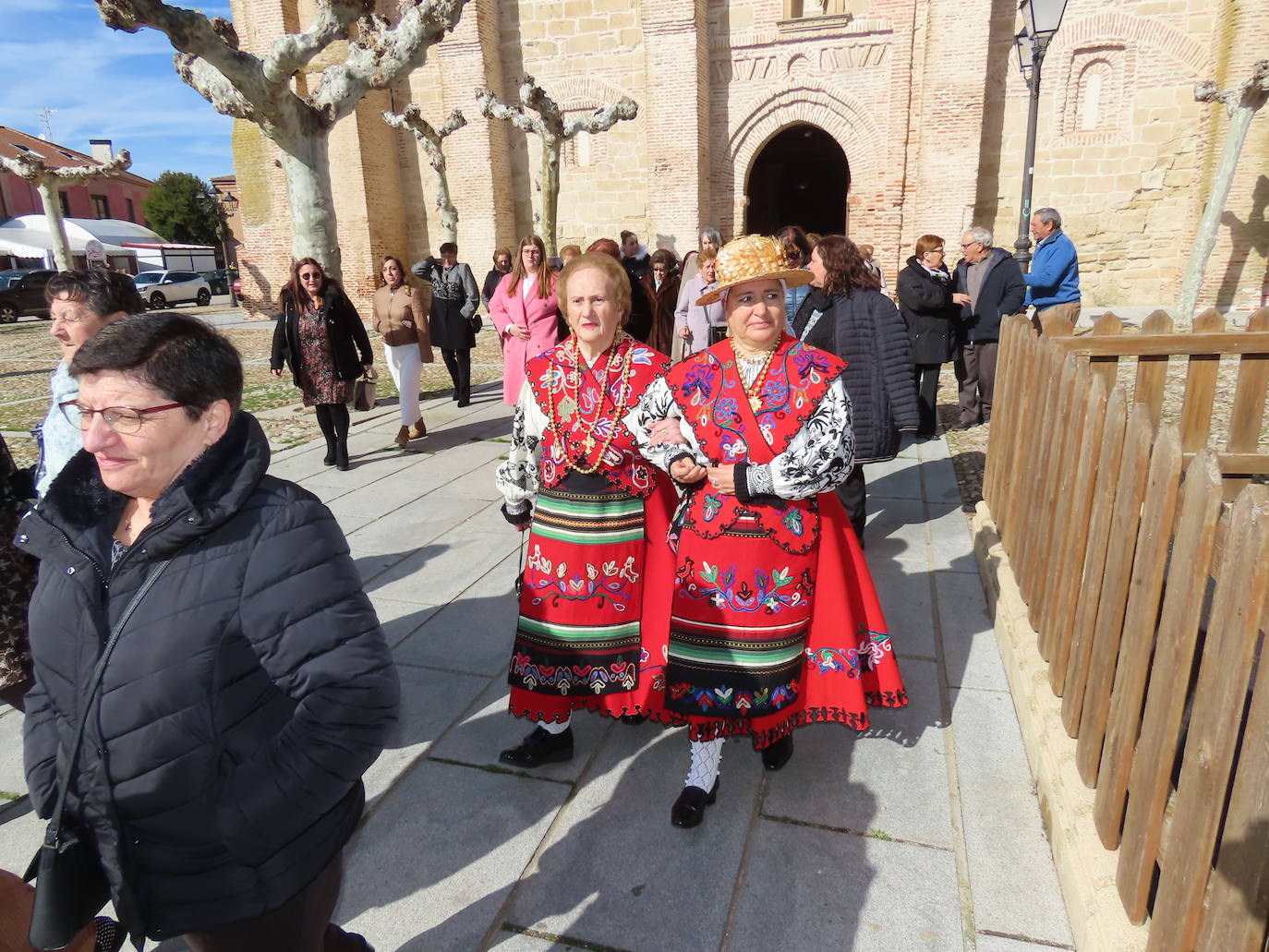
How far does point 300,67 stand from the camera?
9.17 meters

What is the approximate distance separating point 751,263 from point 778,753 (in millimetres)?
1762

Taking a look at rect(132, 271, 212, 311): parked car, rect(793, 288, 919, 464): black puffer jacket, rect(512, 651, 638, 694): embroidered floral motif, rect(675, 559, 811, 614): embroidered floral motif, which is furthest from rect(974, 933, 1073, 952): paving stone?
rect(132, 271, 212, 311): parked car

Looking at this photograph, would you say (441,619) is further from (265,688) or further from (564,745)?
(265,688)

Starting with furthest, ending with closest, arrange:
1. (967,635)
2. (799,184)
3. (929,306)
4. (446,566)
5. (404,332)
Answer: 1. (799,184)
2. (404,332)
3. (929,306)
4. (446,566)
5. (967,635)

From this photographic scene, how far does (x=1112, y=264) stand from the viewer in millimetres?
15398

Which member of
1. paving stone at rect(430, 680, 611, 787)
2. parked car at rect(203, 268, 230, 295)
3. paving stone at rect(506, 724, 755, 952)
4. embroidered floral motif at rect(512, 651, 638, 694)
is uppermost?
parked car at rect(203, 268, 230, 295)

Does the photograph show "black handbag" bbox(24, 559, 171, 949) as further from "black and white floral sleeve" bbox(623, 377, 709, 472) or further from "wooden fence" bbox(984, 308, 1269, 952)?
"wooden fence" bbox(984, 308, 1269, 952)

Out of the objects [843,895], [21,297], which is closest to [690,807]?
[843,895]

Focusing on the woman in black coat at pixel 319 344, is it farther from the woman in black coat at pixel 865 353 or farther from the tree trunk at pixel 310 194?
the woman in black coat at pixel 865 353

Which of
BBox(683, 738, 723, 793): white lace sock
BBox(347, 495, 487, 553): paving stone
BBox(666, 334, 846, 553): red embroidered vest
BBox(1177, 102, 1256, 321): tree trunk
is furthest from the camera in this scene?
BBox(1177, 102, 1256, 321): tree trunk

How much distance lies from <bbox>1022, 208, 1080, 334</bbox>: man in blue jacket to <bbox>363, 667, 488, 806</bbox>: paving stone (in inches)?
246

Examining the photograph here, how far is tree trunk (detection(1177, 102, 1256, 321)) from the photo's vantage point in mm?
12766

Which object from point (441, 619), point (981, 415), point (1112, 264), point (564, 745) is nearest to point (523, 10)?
point (1112, 264)

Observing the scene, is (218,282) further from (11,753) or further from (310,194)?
(11,753)
